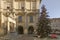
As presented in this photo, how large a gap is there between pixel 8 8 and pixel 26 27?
8599 mm

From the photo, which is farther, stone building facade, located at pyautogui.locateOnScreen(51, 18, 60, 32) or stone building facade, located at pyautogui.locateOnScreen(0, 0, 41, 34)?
stone building facade, located at pyautogui.locateOnScreen(51, 18, 60, 32)

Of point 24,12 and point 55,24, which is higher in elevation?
point 24,12

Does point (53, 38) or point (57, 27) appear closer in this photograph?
point (53, 38)

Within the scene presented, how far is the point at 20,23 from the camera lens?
2464 inches

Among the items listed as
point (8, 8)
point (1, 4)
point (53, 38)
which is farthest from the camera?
point (8, 8)

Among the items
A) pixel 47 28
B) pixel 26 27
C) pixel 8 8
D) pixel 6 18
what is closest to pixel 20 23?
pixel 26 27

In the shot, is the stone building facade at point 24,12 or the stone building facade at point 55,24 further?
the stone building facade at point 55,24

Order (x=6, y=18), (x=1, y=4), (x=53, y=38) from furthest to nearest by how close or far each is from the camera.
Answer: (x=1, y=4), (x=6, y=18), (x=53, y=38)

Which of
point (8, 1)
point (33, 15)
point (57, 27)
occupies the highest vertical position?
point (8, 1)

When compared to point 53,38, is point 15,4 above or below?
above

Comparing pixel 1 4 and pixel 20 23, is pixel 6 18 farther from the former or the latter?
pixel 20 23

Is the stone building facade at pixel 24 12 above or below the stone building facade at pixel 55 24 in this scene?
above

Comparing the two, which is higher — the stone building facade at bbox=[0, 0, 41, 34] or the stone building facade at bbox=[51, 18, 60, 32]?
the stone building facade at bbox=[0, 0, 41, 34]

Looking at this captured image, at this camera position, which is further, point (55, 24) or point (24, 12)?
point (55, 24)
